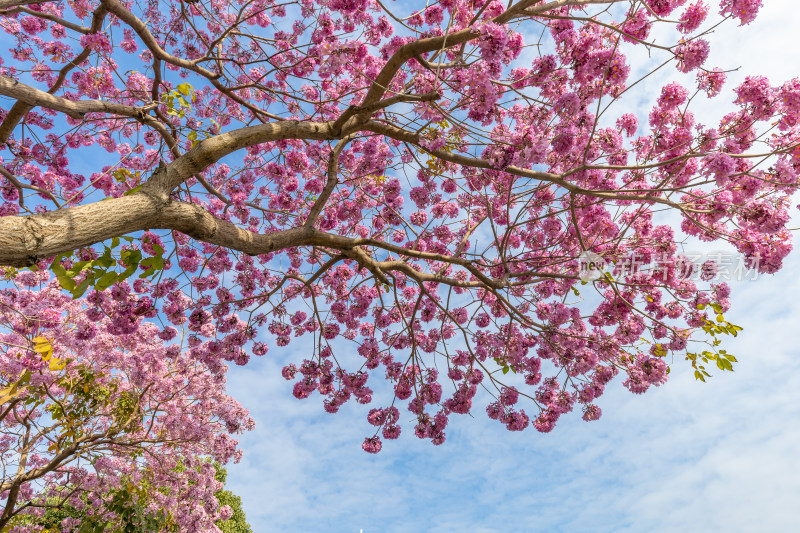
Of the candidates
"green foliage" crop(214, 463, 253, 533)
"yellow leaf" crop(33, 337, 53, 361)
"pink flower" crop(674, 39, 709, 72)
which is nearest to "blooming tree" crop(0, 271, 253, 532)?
"yellow leaf" crop(33, 337, 53, 361)

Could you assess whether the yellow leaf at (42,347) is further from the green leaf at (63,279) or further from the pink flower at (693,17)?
the pink flower at (693,17)

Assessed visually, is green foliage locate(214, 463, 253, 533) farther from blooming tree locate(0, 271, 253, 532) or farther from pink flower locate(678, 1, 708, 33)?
pink flower locate(678, 1, 708, 33)

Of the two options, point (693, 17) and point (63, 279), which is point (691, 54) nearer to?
point (693, 17)

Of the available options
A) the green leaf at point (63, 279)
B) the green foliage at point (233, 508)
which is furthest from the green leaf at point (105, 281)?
the green foliage at point (233, 508)

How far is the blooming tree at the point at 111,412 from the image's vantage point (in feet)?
20.5

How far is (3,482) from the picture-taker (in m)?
6.89

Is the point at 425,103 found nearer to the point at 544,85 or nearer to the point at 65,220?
the point at 544,85

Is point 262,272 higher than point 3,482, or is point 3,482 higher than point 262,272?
point 262,272

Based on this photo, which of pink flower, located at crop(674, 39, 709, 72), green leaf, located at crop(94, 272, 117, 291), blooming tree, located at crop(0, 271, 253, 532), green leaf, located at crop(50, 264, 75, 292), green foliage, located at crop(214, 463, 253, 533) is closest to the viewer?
green leaf, located at crop(50, 264, 75, 292)

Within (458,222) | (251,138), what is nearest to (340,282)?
(458,222)

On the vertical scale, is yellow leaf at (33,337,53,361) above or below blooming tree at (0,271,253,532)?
below

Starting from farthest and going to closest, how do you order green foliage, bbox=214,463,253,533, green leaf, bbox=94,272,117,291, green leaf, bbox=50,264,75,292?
green foliage, bbox=214,463,253,533
green leaf, bbox=94,272,117,291
green leaf, bbox=50,264,75,292

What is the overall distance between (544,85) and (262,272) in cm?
495

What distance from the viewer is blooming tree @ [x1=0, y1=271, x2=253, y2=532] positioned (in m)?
6.25
